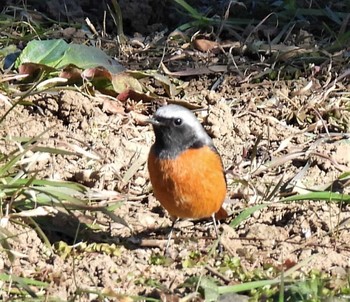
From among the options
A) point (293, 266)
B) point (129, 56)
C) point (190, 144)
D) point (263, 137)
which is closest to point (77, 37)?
point (129, 56)

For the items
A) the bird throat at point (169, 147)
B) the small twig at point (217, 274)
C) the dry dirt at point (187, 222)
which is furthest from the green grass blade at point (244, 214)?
the small twig at point (217, 274)

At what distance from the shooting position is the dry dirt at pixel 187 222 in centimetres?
556

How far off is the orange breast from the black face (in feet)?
0.13

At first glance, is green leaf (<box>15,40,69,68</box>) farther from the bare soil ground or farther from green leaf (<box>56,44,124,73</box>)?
the bare soil ground

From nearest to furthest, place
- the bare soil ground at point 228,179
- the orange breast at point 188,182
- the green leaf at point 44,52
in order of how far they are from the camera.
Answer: the bare soil ground at point 228,179 < the orange breast at point 188,182 < the green leaf at point 44,52

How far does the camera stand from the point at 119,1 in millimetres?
9023

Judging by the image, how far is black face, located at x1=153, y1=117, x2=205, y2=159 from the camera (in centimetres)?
589

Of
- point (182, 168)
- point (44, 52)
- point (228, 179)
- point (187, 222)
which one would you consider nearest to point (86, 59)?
point (44, 52)

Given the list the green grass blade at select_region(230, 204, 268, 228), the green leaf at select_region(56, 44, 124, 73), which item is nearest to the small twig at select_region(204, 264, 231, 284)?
the green grass blade at select_region(230, 204, 268, 228)

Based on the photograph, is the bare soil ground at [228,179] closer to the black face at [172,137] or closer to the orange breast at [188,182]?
the orange breast at [188,182]

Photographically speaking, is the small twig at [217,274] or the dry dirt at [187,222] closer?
the small twig at [217,274]

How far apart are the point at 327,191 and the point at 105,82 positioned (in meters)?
2.00

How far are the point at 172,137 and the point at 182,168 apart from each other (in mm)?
207

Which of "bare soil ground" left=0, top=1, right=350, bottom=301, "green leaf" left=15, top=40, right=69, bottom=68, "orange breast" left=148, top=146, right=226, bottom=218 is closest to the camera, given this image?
"bare soil ground" left=0, top=1, right=350, bottom=301
